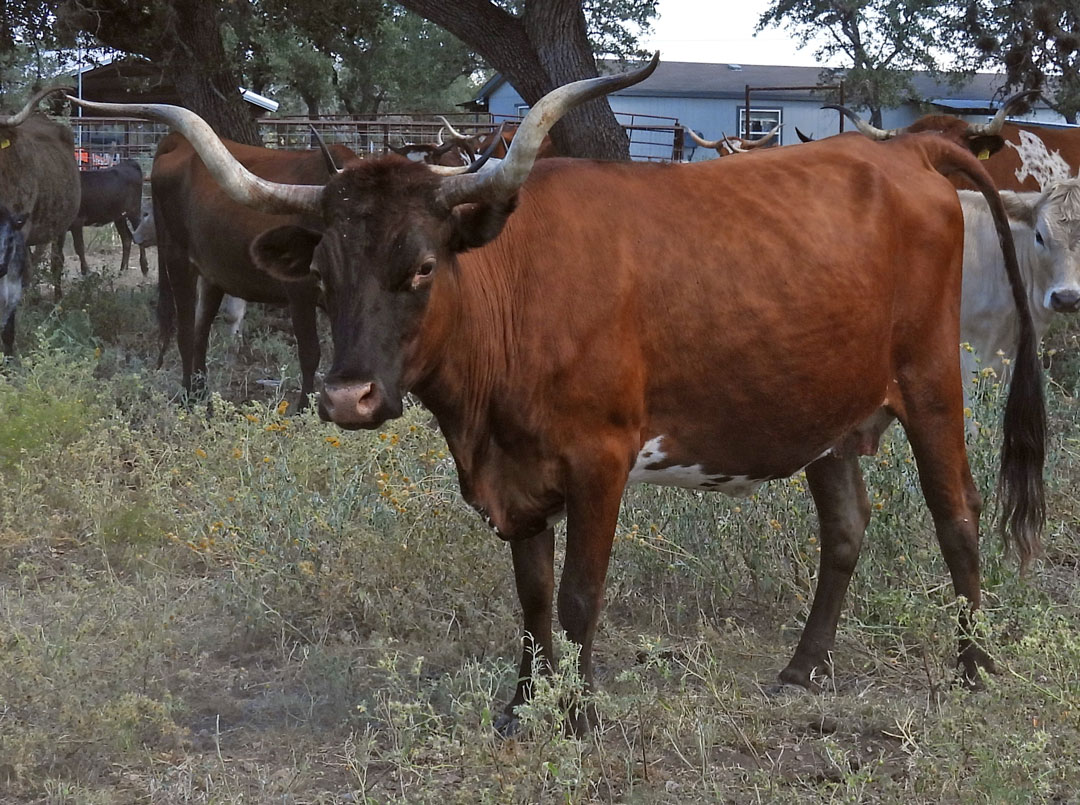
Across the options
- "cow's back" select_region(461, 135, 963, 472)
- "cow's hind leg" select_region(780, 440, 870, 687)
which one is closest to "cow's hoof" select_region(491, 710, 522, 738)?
"cow's back" select_region(461, 135, 963, 472)

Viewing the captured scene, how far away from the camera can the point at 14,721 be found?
411cm

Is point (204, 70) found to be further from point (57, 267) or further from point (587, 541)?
point (587, 541)

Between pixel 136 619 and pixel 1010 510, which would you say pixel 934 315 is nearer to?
pixel 1010 510

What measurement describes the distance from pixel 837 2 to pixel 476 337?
102 ft

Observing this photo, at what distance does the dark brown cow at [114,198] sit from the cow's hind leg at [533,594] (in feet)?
47.6

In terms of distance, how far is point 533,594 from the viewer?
4.20m

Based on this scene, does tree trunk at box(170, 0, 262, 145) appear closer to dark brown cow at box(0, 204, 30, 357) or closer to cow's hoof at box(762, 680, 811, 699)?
dark brown cow at box(0, 204, 30, 357)

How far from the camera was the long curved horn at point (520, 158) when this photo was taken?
3.58m

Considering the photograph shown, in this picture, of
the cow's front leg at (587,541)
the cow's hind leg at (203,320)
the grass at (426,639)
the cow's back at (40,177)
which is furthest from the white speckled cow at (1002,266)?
the cow's back at (40,177)

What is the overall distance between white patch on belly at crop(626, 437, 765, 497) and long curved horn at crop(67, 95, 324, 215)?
1237 millimetres

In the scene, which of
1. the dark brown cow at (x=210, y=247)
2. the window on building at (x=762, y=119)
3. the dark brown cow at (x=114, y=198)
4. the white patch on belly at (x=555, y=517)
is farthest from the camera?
the window on building at (x=762, y=119)

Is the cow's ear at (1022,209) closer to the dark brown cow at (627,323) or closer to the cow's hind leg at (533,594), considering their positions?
the dark brown cow at (627,323)

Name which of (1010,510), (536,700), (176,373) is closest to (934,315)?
(1010,510)

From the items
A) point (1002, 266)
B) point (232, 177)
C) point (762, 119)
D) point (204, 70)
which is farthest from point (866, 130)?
point (762, 119)
